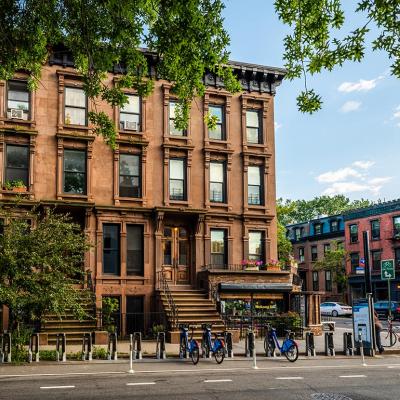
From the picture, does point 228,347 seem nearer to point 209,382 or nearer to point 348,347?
point 348,347

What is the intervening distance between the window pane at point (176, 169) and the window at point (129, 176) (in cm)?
162

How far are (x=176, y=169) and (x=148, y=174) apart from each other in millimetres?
1503

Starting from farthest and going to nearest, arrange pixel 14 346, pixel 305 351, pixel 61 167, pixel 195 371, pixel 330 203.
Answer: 1. pixel 330 203
2. pixel 61 167
3. pixel 305 351
4. pixel 14 346
5. pixel 195 371

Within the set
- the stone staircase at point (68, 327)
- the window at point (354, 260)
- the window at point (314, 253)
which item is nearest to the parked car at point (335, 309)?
the window at point (354, 260)

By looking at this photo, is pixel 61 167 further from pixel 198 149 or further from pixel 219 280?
pixel 219 280

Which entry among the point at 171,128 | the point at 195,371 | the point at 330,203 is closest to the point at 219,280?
the point at 171,128

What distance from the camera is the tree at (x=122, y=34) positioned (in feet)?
39.0

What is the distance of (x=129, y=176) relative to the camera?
27.8 meters

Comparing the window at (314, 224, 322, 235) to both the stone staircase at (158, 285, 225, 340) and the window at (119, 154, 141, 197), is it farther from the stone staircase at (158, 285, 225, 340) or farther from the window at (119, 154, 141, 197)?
the window at (119, 154, 141, 197)

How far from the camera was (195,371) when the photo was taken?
53.9ft

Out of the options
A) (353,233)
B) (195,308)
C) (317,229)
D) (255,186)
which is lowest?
(195,308)

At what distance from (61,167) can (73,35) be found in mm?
14195

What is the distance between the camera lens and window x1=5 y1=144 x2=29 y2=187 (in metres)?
26.0

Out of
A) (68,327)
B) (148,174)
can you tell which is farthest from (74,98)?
(68,327)
